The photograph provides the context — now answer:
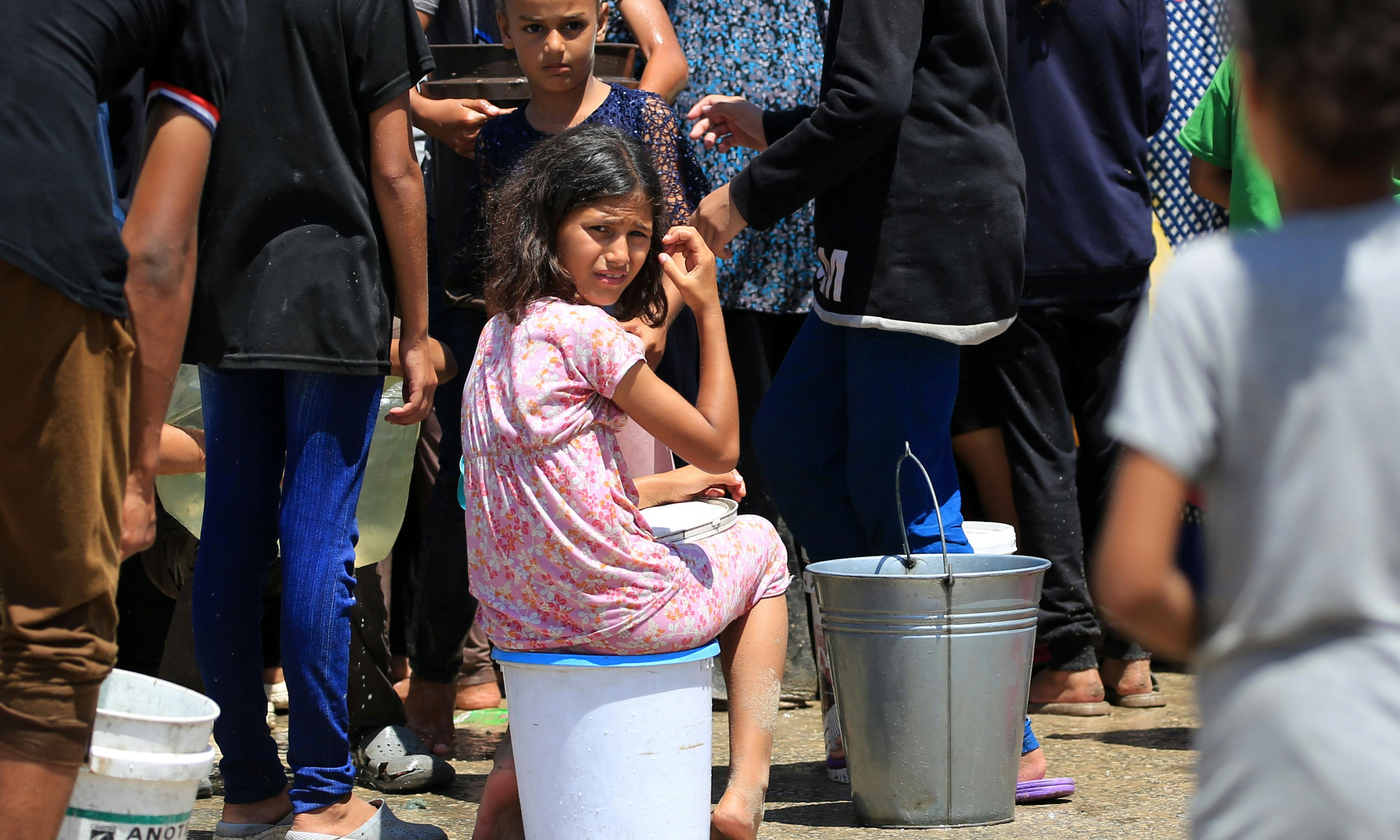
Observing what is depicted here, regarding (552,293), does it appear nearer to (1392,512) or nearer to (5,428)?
(5,428)

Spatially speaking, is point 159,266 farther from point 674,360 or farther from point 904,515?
point 674,360

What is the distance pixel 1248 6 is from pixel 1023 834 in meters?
2.06

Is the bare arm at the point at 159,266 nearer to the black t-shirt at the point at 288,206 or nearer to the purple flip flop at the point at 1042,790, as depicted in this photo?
the black t-shirt at the point at 288,206

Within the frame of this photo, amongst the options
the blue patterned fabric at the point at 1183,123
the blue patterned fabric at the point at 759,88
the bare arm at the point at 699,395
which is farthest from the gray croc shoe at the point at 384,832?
the blue patterned fabric at the point at 1183,123

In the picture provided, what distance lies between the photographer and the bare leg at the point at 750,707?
2740 mm

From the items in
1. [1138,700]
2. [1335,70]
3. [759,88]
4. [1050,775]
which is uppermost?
[759,88]

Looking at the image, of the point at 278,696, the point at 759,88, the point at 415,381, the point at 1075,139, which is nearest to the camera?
the point at 415,381

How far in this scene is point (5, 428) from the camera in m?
1.97

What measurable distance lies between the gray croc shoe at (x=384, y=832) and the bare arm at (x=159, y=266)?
82cm

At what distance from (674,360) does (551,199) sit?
1012mm

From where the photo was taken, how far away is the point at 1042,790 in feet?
10.7

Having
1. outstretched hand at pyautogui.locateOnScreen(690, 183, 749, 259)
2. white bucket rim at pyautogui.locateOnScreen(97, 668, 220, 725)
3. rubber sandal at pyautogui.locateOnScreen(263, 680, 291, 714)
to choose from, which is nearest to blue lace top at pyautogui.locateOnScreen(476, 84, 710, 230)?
outstretched hand at pyautogui.locateOnScreen(690, 183, 749, 259)

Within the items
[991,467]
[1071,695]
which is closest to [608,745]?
[1071,695]

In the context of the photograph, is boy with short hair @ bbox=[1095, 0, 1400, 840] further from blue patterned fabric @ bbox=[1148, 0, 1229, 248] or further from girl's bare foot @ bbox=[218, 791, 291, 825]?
blue patterned fabric @ bbox=[1148, 0, 1229, 248]
